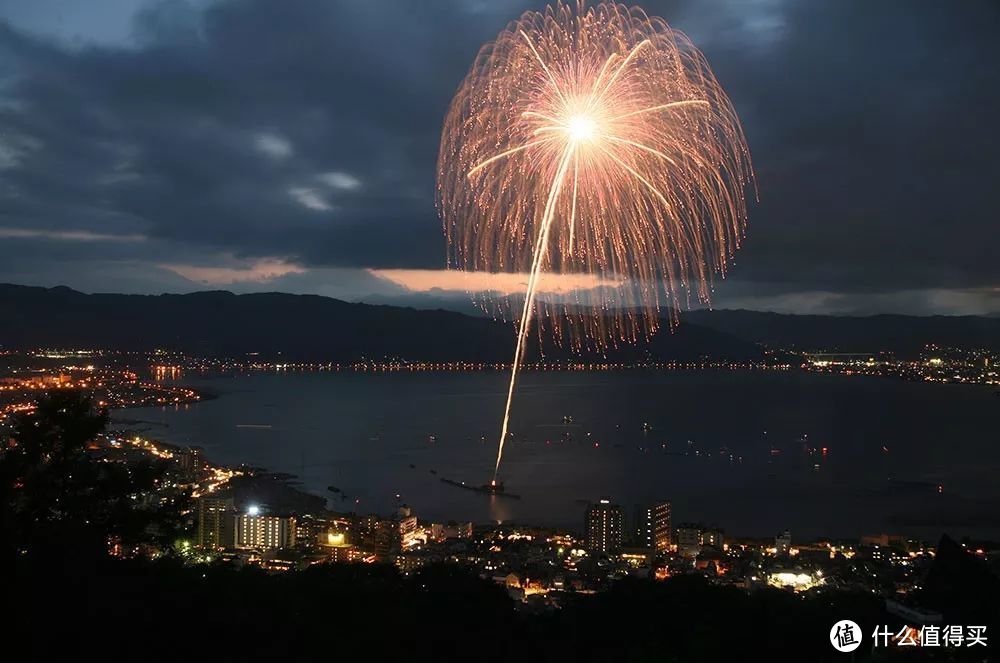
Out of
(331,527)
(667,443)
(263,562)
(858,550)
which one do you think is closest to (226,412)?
(667,443)

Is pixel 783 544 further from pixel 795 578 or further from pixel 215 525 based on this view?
pixel 215 525

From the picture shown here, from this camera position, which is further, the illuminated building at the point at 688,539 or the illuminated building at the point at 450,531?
the illuminated building at the point at 450,531

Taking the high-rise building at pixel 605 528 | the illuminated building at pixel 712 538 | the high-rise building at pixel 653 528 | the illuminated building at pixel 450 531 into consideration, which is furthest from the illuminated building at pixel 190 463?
the illuminated building at pixel 712 538

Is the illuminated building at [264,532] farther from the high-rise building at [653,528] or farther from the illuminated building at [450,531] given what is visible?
the high-rise building at [653,528]

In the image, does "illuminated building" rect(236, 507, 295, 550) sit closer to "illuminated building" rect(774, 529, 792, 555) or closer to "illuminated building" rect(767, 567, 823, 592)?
"illuminated building" rect(767, 567, 823, 592)

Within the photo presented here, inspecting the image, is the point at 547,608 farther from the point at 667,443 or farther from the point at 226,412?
the point at 226,412
